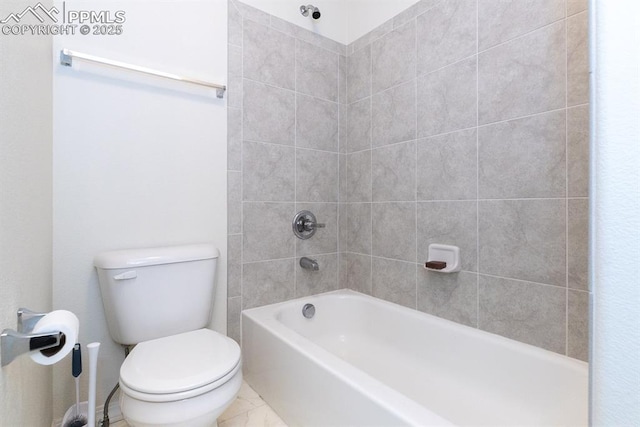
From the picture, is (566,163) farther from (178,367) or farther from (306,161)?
(178,367)

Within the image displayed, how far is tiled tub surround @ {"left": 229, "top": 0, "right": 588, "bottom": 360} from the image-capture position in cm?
113

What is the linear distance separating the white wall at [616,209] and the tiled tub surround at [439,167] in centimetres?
85

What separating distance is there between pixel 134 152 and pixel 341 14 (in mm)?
1560

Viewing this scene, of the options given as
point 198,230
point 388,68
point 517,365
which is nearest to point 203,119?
point 198,230

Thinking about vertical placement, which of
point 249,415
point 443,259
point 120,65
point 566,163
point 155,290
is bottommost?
point 249,415

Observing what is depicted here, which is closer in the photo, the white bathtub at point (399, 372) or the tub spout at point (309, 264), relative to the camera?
the white bathtub at point (399, 372)

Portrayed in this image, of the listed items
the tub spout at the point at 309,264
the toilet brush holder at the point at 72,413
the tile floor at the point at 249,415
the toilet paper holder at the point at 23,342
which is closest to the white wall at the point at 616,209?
the toilet paper holder at the point at 23,342

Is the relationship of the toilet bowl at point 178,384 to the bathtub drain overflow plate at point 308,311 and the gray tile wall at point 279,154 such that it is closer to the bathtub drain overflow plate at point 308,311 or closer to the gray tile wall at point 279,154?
the gray tile wall at point 279,154

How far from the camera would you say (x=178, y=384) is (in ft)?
3.06

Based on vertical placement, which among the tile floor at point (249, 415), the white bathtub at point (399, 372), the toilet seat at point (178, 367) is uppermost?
the toilet seat at point (178, 367)

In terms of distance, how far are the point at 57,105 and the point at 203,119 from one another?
1.87 ft

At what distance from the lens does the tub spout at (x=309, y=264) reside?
182cm

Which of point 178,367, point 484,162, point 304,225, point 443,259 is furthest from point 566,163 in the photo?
point 178,367

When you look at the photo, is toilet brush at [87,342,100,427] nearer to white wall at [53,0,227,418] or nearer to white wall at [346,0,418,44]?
white wall at [53,0,227,418]
